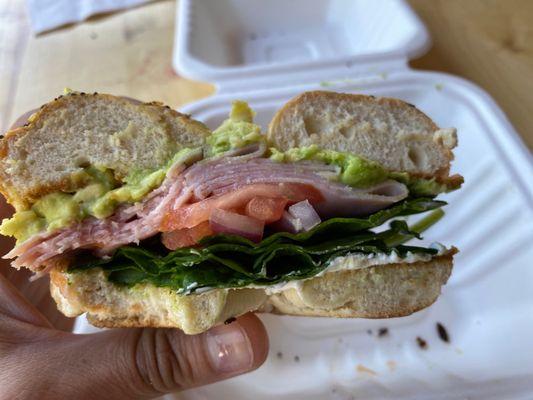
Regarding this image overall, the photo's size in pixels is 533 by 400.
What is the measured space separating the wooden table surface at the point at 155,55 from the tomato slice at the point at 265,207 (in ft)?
5.40

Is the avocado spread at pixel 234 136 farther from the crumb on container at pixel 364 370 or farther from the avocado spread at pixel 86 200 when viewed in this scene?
the crumb on container at pixel 364 370

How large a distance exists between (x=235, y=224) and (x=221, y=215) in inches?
1.8

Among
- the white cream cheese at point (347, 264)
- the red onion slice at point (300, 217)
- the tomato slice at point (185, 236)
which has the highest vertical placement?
the red onion slice at point (300, 217)

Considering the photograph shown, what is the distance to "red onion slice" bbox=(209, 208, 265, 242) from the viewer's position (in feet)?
4.07

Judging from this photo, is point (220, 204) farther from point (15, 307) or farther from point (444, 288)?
point (444, 288)

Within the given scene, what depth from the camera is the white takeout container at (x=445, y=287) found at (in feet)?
5.57

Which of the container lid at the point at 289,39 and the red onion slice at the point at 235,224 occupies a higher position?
the red onion slice at the point at 235,224

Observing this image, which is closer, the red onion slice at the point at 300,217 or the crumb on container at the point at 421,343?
the red onion slice at the point at 300,217

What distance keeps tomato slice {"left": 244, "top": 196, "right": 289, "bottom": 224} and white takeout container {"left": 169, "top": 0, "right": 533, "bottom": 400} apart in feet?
2.69

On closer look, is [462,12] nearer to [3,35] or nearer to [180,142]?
[180,142]

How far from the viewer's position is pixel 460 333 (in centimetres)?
184

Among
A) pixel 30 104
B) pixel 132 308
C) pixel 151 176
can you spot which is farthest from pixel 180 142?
pixel 30 104

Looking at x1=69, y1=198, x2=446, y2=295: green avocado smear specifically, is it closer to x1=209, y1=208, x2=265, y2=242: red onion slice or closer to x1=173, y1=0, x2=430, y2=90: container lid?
x1=209, y1=208, x2=265, y2=242: red onion slice

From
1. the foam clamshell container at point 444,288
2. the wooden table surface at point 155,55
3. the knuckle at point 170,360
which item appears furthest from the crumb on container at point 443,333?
the wooden table surface at point 155,55
